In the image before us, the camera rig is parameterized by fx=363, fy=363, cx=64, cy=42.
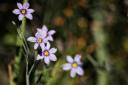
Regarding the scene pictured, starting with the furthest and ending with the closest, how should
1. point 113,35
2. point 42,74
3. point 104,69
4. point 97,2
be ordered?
1. point 113,35
2. point 97,2
3. point 104,69
4. point 42,74

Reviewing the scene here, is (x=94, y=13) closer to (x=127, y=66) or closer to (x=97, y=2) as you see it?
(x=97, y=2)

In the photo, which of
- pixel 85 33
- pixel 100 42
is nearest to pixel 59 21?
pixel 85 33

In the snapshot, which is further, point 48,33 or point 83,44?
point 83,44

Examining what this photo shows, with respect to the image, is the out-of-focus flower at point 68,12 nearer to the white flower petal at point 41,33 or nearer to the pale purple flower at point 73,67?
the pale purple flower at point 73,67

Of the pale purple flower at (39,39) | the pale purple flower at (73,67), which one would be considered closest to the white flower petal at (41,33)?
the pale purple flower at (39,39)

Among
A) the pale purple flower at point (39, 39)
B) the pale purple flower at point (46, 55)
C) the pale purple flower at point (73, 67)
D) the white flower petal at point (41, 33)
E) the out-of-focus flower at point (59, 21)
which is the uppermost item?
the white flower petal at point (41, 33)

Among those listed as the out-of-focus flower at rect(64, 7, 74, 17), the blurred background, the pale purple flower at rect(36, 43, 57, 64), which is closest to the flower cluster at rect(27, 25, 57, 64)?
the pale purple flower at rect(36, 43, 57, 64)

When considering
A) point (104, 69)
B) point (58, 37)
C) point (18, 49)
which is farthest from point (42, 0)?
point (18, 49)

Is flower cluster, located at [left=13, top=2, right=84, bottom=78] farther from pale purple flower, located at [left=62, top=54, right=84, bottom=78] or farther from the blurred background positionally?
the blurred background
